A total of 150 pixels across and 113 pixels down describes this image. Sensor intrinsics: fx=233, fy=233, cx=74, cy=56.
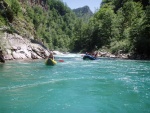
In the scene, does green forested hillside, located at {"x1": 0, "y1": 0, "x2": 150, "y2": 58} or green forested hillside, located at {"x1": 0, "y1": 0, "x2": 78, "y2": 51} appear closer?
green forested hillside, located at {"x1": 0, "y1": 0, "x2": 150, "y2": 58}

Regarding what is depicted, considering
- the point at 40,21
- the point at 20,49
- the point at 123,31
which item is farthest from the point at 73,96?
the point at 40,21

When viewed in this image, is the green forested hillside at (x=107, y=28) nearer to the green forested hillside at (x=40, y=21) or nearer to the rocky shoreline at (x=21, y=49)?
the green forested hillside at (x=40, y=21)

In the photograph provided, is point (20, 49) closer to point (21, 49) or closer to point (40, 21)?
point (21, 49)

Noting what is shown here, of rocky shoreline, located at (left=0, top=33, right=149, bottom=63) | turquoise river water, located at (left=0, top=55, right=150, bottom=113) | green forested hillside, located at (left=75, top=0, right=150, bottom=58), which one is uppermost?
green forested hillside, located at (left=75, top=0, right=150, bottom=58)

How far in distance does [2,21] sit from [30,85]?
25746 millimetres

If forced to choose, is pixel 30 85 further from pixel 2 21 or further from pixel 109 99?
pixel 2 21

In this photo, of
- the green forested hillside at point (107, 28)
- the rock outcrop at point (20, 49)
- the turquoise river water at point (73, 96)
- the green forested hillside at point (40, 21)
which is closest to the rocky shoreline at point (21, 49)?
the rock outcrop at point (20, 49)

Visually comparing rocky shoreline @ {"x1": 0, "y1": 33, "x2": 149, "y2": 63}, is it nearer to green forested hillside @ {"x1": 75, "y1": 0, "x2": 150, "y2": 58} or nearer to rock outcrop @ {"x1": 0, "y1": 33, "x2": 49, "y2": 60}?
rock outcrop @ {"x1": 0, "y1": 33, "x2": 49, "y2": 60}

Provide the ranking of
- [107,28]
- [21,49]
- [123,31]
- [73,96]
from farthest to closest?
[107,28]
[123,31]
[21,49]
[73,96]

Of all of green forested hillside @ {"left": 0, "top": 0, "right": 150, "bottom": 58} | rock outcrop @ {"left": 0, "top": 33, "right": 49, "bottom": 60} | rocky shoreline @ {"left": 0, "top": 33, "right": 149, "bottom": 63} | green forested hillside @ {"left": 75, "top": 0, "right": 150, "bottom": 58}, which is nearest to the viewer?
rocky shoreline @ {"left": 0, "top": 33, "right": 149, "bottom": 63}

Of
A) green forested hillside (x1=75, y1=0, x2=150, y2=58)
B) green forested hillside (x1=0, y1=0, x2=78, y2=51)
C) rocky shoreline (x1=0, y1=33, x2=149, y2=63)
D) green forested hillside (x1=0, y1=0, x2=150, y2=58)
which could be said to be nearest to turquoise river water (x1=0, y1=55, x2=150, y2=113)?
rocky shoreline (x1=0, y1=33, x2=149, y2=63)

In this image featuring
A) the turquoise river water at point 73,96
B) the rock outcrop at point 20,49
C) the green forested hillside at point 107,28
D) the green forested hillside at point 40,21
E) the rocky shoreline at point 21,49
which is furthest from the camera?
the green forested hillside at point 40,21

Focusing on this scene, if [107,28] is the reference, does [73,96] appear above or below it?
below

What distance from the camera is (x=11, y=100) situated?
33.7 feet
